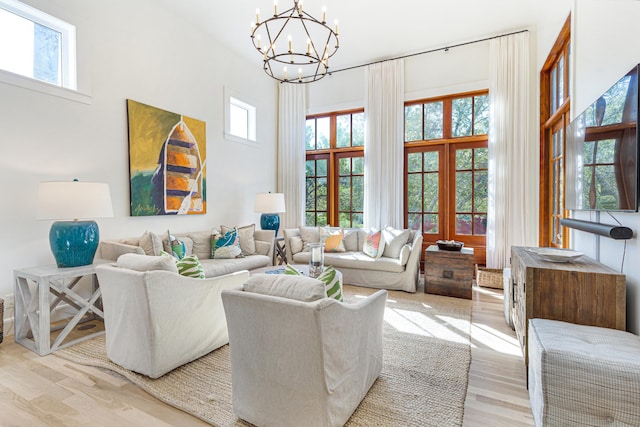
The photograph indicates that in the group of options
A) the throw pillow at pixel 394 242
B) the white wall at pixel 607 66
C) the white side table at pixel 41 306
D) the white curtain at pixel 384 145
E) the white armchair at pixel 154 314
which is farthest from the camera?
the white curtain at pixel 384 145

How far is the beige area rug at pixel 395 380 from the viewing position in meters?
1.67

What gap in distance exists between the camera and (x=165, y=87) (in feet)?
13.0

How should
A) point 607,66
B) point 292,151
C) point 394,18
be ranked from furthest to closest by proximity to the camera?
point 292,151, point 394,18, point 607,66

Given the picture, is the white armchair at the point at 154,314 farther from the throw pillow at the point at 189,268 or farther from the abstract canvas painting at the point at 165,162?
the abstract canvas painting at the point at 165,162

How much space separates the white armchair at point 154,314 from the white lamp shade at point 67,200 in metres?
0.74

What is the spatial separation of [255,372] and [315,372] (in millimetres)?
345

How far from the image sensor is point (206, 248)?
415 cm

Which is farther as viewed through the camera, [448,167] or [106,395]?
[448,167]

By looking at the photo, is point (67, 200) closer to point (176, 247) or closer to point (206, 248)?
point (176, 247)

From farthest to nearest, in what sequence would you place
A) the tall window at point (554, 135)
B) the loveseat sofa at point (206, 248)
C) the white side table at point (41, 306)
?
the tall window at point (554, 135) < the loveseat sofa at point (206, 248) < the white side table at point (41, 306)

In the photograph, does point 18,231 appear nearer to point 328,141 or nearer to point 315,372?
point 315,372

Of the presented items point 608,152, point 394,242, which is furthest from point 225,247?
point 608,152

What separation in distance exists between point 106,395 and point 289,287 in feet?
4.54

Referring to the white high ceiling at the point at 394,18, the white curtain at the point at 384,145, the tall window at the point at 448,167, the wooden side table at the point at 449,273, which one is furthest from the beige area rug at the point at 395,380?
the white high ceiling at the point at 394,18
